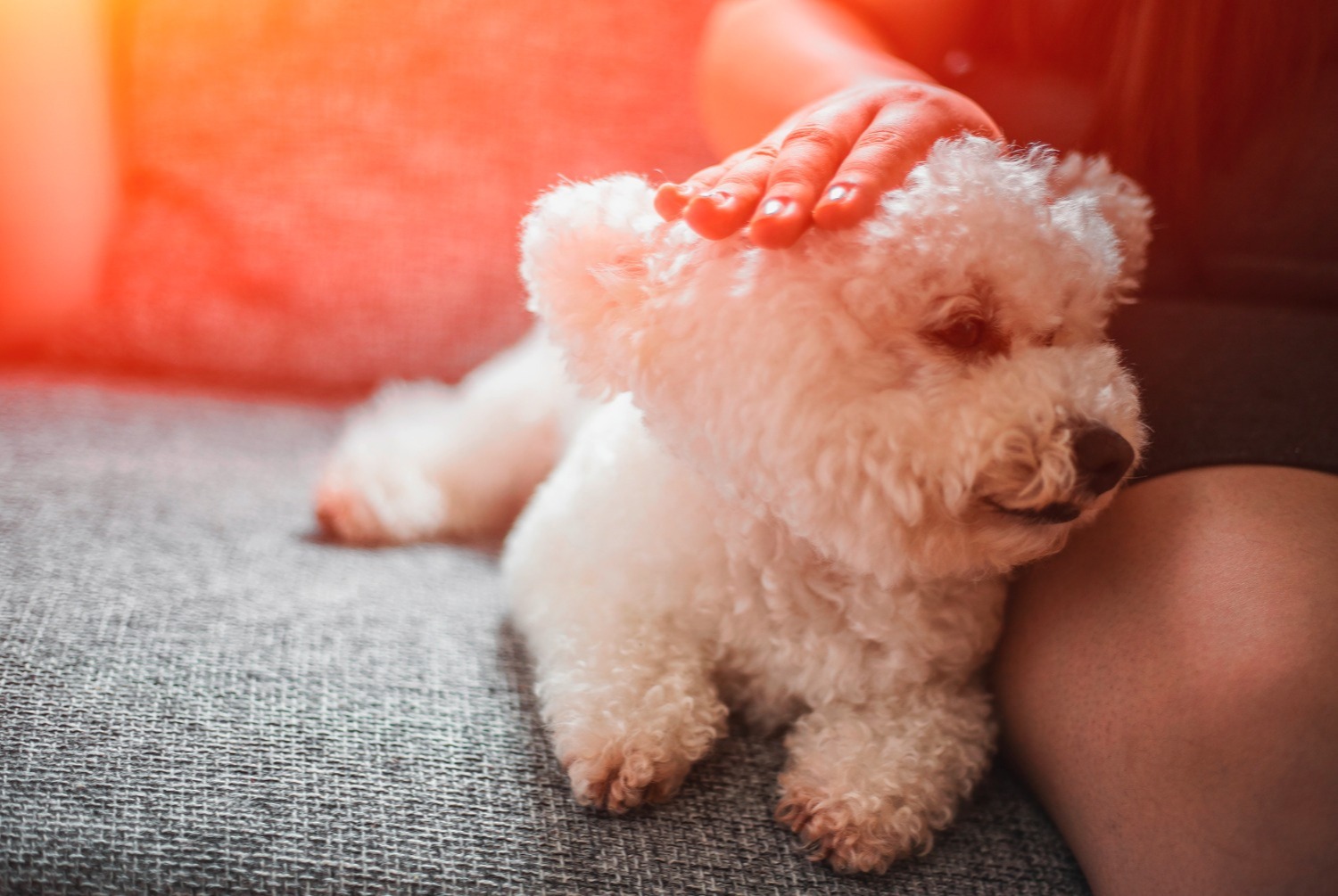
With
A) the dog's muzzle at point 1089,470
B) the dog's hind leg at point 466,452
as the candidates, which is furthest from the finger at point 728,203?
the dog's hind leg at point 466,452

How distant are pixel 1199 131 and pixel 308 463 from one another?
110cm

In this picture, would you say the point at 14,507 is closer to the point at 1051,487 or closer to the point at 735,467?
the point at 735,467

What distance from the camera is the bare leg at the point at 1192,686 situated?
0.61 metres

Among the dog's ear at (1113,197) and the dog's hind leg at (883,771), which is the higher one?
the dog's ear at (1113,197)

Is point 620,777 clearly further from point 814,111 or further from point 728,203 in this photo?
point 814,111

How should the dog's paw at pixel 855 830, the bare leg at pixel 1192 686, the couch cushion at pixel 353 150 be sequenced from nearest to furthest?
the bare leg at pixel 1192 686, the dog's paw at pixel 855 830, the couch cushion at pixel 353 150

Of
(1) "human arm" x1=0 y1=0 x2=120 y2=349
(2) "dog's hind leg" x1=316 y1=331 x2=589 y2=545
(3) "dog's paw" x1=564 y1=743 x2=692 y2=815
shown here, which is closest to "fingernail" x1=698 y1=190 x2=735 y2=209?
(3) "dog's paw" x1=564 y1=743 x2=692 y2=815

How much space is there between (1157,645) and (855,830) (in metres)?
0.26

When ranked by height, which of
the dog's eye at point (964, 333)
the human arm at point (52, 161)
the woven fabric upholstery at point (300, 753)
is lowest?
the woven fabric upholstery at point (300, 753)

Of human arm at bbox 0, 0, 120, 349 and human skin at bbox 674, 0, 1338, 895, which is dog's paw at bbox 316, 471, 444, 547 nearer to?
human arm at bbox 0, 0, 120, 349

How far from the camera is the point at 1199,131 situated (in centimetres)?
97

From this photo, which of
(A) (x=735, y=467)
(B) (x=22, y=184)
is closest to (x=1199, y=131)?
(A) (x=735, y=467)

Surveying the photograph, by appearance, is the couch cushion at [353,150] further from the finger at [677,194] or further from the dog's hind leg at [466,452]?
the finger at [677,194]

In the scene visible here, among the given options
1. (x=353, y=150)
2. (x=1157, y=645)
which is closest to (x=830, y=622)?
(x=1157, y=645)
